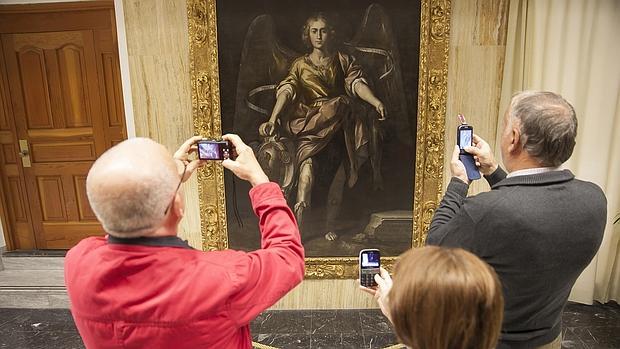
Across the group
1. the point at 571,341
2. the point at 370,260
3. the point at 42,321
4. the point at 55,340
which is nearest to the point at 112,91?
the point at 42,321

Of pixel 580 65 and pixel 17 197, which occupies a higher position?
pixel 580 65

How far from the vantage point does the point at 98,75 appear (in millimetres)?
3717

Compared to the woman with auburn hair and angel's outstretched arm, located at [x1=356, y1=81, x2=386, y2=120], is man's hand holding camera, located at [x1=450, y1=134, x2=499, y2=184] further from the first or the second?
angel's outstretched arm, located at [x1=356, y1=81, x2=386, y2=120]

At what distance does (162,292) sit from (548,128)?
1108 millimetres

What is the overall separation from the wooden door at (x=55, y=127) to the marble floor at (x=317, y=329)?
0.94 metres

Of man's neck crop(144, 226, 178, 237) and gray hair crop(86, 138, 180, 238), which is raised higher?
gray hair crop(86, 138, 180, 238)

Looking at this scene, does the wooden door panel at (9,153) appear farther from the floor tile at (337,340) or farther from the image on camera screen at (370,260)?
the image on camera screen at (370,260)

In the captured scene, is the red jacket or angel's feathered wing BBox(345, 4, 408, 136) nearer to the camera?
the red jacket

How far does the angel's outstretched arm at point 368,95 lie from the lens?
285 cm

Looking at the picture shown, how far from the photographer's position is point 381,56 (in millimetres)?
2797

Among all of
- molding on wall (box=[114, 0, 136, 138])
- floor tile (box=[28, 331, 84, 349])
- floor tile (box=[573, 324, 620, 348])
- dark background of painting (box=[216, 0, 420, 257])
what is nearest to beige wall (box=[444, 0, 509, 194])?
dark background of painting (box=[216, 0, 420, 257])

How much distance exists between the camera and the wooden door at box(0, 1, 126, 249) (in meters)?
3.68

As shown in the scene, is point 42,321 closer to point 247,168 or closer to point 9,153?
point 9,153

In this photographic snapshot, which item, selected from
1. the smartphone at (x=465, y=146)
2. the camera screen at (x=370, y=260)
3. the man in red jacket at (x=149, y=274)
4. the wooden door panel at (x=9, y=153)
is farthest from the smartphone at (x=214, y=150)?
the wooden door panel at (x=9, y=153)
